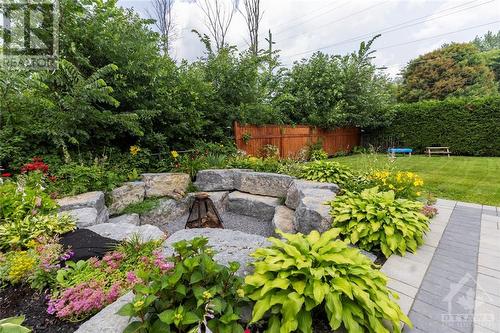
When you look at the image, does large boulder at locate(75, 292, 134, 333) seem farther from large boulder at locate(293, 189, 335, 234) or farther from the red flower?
the red flower

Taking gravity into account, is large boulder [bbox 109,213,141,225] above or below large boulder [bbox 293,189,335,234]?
below

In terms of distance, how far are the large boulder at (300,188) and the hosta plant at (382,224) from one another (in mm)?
1097

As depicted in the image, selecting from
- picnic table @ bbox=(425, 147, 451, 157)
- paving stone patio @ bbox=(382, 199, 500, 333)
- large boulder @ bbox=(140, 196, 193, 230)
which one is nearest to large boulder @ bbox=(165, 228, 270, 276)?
paving stone patio @ bbox=(382, 199, 500, 333)

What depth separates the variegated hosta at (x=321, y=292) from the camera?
137cm

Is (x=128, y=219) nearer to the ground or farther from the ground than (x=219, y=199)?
nearer to the ground

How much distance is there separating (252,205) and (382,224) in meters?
2.86

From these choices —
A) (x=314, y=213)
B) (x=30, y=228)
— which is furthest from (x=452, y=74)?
(x=30, y=228)

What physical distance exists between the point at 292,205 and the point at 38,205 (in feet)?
12.4

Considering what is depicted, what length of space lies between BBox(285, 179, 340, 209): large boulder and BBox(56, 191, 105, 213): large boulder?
322 centimetres

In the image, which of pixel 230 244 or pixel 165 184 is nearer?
pixel 230 244

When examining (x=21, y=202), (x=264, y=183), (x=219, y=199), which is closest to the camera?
(x=21, y=202)

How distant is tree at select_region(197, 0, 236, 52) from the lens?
516 inches

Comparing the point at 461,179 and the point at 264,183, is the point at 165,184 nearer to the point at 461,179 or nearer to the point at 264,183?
the point at 264,183

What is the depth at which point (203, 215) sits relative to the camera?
4363 millimetres
